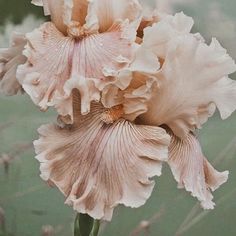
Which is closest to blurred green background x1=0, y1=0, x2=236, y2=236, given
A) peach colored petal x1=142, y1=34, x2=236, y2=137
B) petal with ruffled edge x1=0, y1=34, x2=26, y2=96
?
petal with ruffled edge x1=0, y1=34, x2=26, y2=96

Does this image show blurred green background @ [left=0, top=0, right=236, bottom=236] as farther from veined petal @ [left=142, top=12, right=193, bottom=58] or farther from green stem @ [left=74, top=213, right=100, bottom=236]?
veined petal @ [left=142, top=12, right=193, bottom=58]

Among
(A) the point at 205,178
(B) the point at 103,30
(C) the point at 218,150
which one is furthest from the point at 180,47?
(C) the point at 218,150

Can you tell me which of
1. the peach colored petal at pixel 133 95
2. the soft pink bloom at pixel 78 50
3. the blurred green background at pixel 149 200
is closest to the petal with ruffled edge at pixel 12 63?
the soft pink bloom at pixel 78 50

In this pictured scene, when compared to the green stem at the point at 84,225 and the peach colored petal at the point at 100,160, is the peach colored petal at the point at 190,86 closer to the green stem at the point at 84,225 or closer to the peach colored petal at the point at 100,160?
the peach colored petal at the point at 100,160

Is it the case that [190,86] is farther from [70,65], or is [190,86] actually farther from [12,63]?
[12,63]

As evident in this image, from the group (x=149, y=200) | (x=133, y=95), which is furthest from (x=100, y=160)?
(x=149, y=200)

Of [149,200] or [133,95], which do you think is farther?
[149,200]
